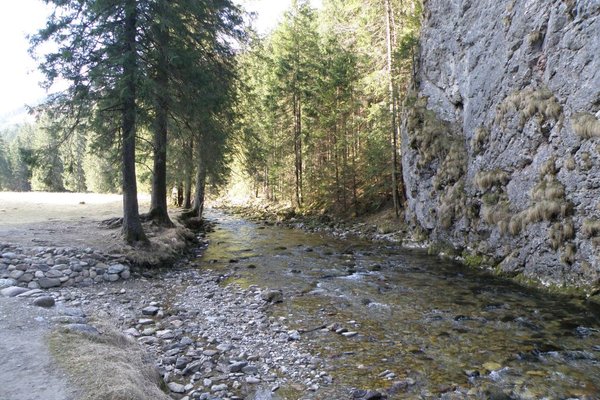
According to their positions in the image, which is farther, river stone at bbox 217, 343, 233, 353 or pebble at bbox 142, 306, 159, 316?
pebble at bbox 142, 306, 159, 316

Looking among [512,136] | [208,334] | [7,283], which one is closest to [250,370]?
[208,334]

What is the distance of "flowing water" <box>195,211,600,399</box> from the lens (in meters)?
5.51

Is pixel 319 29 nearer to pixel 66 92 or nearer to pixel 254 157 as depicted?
pixel 254 157

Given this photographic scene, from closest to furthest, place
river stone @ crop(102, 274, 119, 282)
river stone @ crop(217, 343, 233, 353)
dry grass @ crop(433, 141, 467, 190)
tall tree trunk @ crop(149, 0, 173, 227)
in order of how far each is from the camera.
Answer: river stone @ crop(217, 343, 233, 353), river stone @ crop(102, 274, 119, 282), tall tree trunk @ crop(149, 0, 173, 227), dry grass @ crop(433, 141, 467, 190)

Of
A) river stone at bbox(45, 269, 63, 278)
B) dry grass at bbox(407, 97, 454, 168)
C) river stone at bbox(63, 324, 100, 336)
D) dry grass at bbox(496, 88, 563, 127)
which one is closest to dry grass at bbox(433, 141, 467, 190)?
dry grass at bbox(407, 97, 454, 168)

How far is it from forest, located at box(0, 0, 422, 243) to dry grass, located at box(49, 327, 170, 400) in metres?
7.34

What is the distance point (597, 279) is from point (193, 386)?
920 centimetres

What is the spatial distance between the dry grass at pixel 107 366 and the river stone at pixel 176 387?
0.74ft

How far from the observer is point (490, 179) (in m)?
13.1

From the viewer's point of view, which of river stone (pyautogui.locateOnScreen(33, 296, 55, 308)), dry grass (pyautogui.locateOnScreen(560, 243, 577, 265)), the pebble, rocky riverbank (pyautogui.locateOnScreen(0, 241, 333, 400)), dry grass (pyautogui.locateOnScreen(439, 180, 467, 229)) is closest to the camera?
rocky riverbank (pyautogui.locateOnScreen(0, 241, 333, 400))

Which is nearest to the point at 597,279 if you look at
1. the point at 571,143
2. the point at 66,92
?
the point at 571,143

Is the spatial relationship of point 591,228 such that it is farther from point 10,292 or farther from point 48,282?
point 48,282

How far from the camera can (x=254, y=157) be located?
66.3 feet

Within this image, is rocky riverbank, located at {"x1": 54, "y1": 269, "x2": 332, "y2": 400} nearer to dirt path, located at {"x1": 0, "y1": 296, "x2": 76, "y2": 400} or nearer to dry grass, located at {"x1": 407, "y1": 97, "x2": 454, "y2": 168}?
dirt path, located at {"x1": 0, "y1": 296, "x2": 76, "y2": 400}
